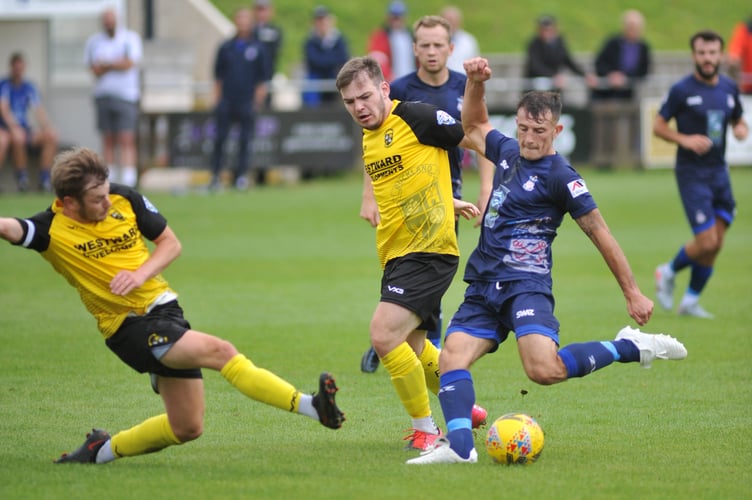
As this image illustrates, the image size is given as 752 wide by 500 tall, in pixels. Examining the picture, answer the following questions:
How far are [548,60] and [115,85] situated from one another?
8.67 metres

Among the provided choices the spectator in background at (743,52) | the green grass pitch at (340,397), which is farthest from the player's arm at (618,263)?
the spectator in background at (743,52)

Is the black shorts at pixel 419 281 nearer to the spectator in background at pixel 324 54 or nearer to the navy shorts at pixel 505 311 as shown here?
the navy shorts at pixel 505 311

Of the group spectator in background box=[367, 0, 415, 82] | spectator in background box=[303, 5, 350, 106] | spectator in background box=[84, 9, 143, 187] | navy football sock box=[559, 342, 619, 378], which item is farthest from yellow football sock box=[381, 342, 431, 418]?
spectator in background box=[303, 5, 350, 106]

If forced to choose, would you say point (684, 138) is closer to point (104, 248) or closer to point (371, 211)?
point (371, 211)

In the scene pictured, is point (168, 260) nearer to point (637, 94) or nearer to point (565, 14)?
point (637, 94)

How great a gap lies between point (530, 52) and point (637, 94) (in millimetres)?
2390

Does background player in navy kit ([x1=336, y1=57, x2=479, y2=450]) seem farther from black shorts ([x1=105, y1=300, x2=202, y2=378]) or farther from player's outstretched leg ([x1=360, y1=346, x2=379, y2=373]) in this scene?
player's outstretched leg ([x1=360, y1=346, x2=379, y2=373])

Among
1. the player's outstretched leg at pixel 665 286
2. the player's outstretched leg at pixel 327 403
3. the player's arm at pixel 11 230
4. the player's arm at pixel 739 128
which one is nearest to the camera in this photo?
the player's outstretched leg at pixel 327 403

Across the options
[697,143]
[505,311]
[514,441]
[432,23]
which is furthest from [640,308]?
[697,143]

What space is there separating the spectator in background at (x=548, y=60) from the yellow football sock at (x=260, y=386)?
18758mm

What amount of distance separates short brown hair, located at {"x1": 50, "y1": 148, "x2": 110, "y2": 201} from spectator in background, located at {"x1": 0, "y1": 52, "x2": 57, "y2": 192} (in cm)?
1532

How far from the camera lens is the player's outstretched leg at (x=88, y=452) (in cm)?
649

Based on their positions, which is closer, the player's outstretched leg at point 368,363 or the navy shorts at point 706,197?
the player's outstretched leg at point 368,363

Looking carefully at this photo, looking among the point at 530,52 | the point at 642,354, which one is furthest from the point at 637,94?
the point at 642,354
